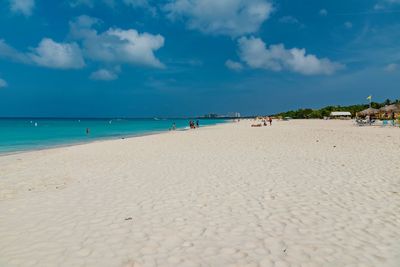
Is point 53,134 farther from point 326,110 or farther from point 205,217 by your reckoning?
point 326,110

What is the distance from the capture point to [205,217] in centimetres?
535

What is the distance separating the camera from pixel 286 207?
5.81m

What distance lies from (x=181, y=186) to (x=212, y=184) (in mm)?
796

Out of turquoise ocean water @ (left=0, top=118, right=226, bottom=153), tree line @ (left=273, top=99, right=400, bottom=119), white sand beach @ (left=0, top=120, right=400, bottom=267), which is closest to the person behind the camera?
white sand beach @ (left=0, top=120, right=400, bottom=267)

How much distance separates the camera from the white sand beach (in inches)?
155

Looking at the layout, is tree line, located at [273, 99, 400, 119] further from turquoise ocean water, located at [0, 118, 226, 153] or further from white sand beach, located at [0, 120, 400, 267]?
white sand beach, located at [0, 120, 400, 267]

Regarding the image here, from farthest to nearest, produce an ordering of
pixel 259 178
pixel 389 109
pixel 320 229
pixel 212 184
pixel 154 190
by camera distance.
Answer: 1. pixel 389 109
2. pixel 259 178
3. pixel 212 184
4. pixel 154 190
5. pixel 320 229

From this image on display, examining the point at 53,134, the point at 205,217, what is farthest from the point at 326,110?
the point at 205,217

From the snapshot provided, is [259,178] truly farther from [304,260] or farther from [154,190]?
[304,260]

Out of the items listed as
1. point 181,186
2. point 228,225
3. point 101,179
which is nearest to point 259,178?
point 181,186

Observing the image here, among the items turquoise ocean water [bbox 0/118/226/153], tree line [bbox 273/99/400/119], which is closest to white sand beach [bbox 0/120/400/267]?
turquoise ocean water [bbox 0/118/226/153]

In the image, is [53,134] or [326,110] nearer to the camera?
[53,134]

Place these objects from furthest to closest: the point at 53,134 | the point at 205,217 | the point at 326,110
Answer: the point at 326,110 → the point at 53,134 → the point at 205,217

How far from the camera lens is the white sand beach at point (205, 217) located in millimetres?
3932
